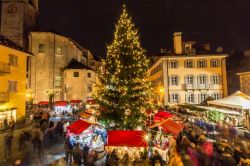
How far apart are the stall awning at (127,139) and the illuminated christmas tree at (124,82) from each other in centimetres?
490

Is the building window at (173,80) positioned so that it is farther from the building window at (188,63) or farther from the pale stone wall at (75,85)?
the pale stone wall at (75,85)

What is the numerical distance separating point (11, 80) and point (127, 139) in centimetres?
2083

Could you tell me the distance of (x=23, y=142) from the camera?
15.2 metres

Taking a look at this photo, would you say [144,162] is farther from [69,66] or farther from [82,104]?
[69,66]

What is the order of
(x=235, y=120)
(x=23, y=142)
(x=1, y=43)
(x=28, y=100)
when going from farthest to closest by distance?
1. (x=28, y=100)
2. (x=1, y=43)
3. (x=235, y=120)
4. (x=23, y=142)

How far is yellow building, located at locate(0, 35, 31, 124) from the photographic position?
24.2m

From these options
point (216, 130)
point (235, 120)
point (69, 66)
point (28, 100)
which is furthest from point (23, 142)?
point (69, 66)

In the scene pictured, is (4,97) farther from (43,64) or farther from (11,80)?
(43,64)

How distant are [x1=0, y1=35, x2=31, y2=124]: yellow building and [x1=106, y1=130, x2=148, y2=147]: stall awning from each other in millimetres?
17722

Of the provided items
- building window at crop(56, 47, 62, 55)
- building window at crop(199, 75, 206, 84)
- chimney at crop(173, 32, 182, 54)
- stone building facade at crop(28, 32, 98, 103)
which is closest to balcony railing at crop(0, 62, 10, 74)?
stone building facade at crop(28, 32, 98, 103)

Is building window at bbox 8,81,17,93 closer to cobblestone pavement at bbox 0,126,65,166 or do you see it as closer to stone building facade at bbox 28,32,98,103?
cobblestone pavement at bbox 0,126,65,166

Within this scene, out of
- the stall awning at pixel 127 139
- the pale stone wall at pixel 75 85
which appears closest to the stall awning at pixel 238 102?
the stall awning at pixel 127 139

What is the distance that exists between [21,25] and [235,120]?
4465 centimetres

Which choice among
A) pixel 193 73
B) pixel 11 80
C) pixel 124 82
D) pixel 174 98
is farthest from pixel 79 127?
pixel 193 73
